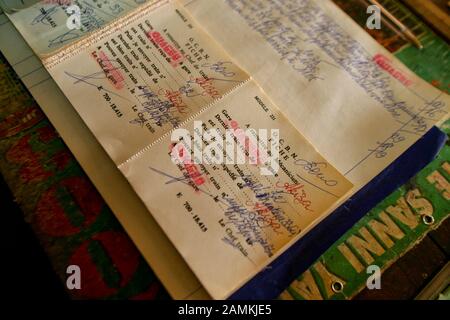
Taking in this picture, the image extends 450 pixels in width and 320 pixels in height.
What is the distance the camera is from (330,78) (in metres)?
0.58

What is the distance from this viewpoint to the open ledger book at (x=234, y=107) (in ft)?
1.54

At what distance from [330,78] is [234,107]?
0.55 ft

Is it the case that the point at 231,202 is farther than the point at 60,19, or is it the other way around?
the point at 60,19

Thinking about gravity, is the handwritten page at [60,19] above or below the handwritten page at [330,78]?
above

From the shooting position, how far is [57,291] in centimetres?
80

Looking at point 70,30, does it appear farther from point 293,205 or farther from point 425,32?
point 425,32

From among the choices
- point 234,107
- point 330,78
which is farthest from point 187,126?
point 330,78

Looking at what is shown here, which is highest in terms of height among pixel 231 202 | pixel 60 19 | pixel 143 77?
pixel 60 19

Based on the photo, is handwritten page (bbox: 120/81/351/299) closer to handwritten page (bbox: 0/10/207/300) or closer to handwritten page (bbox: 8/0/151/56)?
handwritten page (bbox: 0/10/207/300)

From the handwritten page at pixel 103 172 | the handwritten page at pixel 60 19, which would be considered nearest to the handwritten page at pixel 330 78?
the handwritten page at pixel 60 19

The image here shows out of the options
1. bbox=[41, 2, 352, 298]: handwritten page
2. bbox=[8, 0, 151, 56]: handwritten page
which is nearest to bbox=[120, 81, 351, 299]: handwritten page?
bbox=[41, 2, 352, 298]: handwritten page
